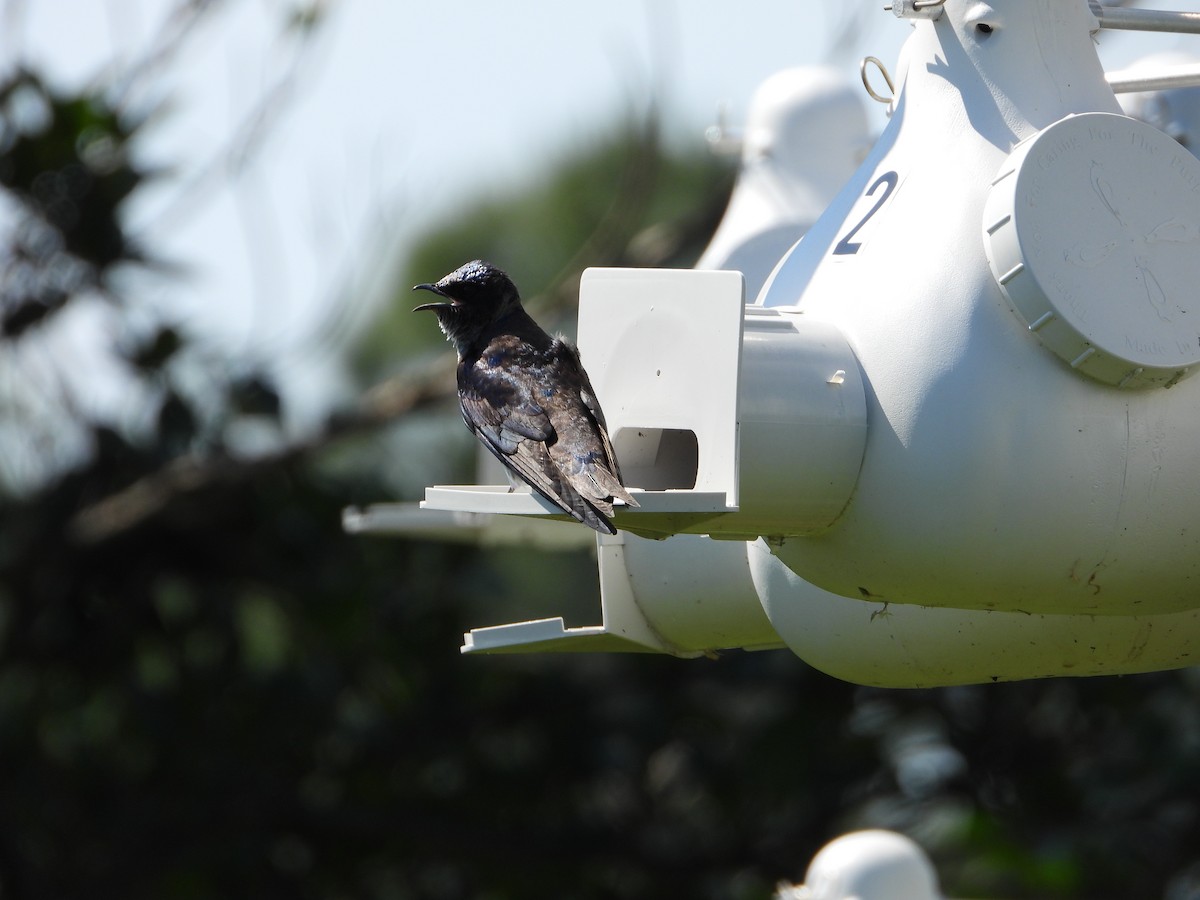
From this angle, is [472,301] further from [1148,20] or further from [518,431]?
[1148,20]

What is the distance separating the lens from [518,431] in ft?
10.8

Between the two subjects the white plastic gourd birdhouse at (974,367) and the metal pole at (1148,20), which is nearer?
the white plastic gourd birdhouse at (974,367)

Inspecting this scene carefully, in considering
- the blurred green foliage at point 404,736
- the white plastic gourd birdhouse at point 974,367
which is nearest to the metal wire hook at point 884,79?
the white plastic gourd birdhouse at point 974,367

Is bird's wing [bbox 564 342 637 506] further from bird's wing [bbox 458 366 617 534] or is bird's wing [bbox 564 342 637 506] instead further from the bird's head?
the bird's head

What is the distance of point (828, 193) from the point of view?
507 centimetres

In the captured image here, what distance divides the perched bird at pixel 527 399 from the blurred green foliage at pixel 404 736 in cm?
444

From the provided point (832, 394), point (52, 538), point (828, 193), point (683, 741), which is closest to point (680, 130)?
point (683, 741)

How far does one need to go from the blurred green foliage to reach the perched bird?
4.44 m

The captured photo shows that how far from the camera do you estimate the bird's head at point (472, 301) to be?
152 inches

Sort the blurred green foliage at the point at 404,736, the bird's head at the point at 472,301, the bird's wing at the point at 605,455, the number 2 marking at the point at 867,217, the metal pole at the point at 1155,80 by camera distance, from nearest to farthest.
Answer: the bird's wing at the point at 605,455 → the number 2 marking at the point at 867,217 → the metal pole at the point at 1155,80 → the bird's head at the point at 472,301 → the blurred green foliage at the point at 404,736

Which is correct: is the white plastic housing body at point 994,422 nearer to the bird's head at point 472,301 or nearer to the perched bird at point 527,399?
the perched bird at point 527,399

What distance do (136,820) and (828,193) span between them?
7.38m

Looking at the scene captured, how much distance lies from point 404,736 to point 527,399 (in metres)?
8.32

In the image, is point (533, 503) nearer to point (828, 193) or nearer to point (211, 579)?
point (828, 193)
